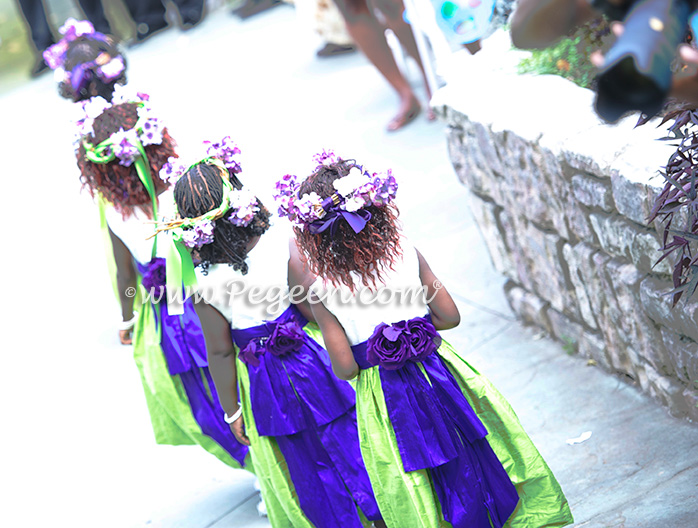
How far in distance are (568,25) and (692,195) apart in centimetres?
111

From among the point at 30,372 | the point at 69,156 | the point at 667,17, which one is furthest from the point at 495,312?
the point at 69,156

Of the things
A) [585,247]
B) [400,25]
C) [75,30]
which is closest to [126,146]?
[75,30]

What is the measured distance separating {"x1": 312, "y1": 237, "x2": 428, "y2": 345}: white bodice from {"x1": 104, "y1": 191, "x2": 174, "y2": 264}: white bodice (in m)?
1.32

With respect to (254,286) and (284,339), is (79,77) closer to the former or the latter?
(254,286)

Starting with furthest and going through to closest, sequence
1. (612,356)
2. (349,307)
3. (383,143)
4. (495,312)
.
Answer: (383,143)
(495,312)
(612,356)
(349,307)

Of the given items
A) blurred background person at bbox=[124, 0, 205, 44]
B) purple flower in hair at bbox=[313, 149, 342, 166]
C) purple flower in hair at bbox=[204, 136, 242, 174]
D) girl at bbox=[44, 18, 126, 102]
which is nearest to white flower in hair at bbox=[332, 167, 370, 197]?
purple flower in hair at bbox=[313, 149, 342, 166]

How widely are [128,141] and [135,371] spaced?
214 centimetres

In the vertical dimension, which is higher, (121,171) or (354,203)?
(121,171)

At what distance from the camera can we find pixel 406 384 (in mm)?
2477

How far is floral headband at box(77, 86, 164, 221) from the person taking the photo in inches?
133

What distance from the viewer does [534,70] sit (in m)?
3.89

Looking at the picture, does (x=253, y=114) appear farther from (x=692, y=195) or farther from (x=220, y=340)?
(x=692, y=195)

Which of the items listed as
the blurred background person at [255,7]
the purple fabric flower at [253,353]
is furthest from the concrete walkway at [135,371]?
the blurred background person at [255,7]

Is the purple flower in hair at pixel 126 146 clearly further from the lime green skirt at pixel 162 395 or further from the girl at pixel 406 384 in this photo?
the girl at pixel 406 384
